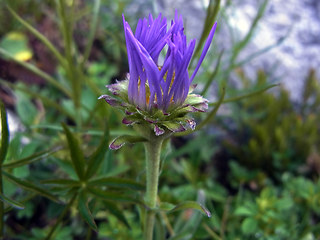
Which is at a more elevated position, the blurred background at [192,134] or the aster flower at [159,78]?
the blurred background at [192,134]

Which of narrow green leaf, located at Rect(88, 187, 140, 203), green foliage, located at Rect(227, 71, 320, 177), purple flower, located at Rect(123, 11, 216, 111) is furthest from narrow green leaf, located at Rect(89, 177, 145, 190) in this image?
green foliage, located at Rect(227, 71, 320, 177)

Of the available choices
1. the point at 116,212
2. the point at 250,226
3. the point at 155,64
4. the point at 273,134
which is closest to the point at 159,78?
the point at 155,64

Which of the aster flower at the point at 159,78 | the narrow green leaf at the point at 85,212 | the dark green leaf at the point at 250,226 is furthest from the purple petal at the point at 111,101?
the dark green leaf at the point at 250,226

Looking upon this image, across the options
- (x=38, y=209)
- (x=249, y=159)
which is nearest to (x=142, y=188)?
(x=38, y=209)

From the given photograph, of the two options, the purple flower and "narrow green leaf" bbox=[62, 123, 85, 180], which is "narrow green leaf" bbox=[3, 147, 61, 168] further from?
the purple flower

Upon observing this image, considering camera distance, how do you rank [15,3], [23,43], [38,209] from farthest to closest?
[15,3]
[23,43]
[38,209]

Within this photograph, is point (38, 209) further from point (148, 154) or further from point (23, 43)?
point (23, 43)

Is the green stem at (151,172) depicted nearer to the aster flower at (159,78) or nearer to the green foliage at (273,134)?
the aster flower at (159,78)
